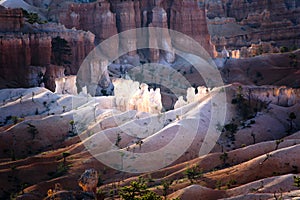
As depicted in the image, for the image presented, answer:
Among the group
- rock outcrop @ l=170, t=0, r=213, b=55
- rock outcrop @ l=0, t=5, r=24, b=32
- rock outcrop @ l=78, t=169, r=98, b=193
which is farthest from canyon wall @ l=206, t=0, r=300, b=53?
rock outcrop @ l=78, t=169, r=98, b=193

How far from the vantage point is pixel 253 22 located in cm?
14525

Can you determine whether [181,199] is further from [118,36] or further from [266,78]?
[118,36]

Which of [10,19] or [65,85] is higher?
[10,19]

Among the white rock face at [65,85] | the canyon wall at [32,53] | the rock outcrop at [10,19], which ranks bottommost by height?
the white rock face at [65,85]

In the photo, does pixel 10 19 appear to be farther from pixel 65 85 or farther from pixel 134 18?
pixel 134 18

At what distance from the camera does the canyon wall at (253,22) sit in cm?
13538

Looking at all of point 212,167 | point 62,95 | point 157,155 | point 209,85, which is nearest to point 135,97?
point 62,95

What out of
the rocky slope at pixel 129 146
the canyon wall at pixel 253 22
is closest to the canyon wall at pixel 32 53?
the rocky slope at pixel 129 146

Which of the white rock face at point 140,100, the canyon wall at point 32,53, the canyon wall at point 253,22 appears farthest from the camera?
the canyon wall at point 253,22

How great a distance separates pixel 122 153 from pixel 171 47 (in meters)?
55.4

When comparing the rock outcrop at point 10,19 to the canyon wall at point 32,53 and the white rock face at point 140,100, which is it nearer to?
the canyon wall at point 32,53

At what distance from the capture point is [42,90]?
68375mm

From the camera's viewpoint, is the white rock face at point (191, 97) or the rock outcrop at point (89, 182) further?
the white rock face at point (191, 97)

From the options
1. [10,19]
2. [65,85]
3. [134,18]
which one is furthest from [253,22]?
[65,85]
